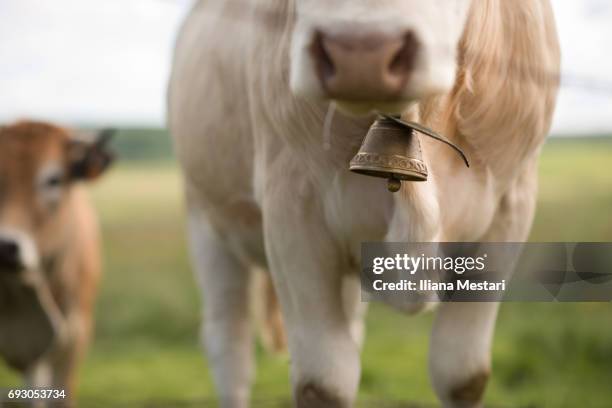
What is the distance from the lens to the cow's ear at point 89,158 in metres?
3.40

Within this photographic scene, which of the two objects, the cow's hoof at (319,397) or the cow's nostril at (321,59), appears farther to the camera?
the cow's hoof at (319,397)

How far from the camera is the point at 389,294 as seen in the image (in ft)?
6.08

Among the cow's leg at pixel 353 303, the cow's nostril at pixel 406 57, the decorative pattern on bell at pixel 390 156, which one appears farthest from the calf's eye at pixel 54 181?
the cow's nostril at pixel 406 57

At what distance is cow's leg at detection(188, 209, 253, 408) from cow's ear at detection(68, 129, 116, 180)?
75cm

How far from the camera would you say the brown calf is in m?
3.29

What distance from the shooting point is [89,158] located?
134 inches

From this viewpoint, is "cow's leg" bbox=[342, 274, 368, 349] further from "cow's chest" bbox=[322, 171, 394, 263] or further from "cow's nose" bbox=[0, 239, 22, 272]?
"cow's nose" bbox=[0, 239, 22, 272]

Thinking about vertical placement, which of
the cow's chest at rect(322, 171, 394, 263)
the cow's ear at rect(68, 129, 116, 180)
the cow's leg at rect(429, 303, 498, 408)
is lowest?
the cow's ear at rect(68, 129, 116, 180)

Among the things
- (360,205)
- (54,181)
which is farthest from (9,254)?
(360,205)

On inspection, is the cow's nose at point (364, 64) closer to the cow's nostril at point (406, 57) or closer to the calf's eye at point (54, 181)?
the cow's nostril at point (406, 57)

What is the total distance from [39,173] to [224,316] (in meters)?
1.03

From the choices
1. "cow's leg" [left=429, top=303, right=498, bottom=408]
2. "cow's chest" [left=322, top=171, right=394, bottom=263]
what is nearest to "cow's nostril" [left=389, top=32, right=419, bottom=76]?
"cow's chest" [left=322, top=171, right=394, bottom=263]

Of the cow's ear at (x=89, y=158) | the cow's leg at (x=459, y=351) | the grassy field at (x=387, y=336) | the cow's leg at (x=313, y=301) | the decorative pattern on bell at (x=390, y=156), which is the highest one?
the decorative pattern on bell at (x=390, y=156)

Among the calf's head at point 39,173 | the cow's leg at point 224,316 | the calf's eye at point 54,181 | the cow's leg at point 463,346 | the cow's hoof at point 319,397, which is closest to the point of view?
the cow's hoof at point 319,397
